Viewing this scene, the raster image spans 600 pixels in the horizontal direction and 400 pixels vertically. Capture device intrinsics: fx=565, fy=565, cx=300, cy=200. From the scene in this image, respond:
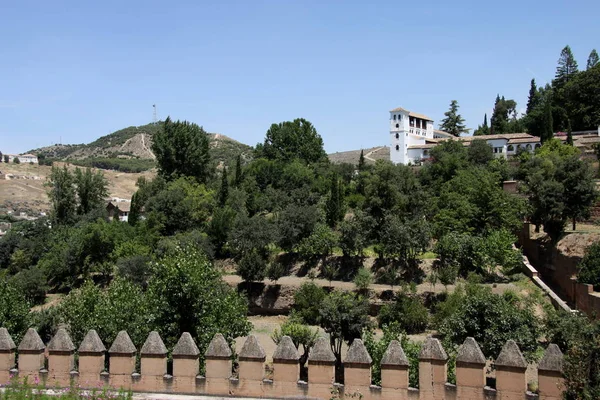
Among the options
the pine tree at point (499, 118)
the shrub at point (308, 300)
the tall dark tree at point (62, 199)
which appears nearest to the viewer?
the shrub at point (308, 300)

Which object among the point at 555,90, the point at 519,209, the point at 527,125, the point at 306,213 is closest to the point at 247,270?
the point at 306,213

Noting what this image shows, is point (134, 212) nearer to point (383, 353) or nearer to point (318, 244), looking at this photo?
point (318, 244)

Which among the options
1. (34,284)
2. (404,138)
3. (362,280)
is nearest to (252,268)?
(362,280)

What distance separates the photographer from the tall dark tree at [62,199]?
5416 centimetres

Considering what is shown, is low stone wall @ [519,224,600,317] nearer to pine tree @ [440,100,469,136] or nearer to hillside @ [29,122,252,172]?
pine tree @ [440,100,469,136]

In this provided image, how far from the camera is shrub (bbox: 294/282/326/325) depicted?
3073cm

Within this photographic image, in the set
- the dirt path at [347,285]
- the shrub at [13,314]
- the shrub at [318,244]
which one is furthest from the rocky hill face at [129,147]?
the shrub at [13,314]

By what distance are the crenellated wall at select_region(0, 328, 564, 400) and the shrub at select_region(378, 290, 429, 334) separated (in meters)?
17.8

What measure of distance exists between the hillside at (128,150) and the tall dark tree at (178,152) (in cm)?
6821

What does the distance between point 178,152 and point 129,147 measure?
121m

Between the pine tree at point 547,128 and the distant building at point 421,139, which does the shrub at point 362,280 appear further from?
the distant building at point 421,139

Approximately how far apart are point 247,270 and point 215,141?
130674 mm

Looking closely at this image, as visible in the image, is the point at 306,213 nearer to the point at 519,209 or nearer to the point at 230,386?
the point at 519,209

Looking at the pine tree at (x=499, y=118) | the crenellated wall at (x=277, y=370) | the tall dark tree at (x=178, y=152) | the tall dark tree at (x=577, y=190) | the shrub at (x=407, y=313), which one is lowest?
the shrub at (x=407, y=313)
